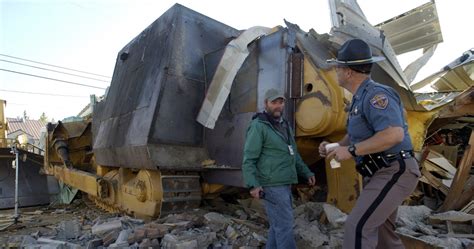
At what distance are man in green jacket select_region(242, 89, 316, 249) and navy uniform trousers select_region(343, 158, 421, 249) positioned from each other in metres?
0.84

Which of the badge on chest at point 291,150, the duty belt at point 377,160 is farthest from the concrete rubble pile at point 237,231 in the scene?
the duty belt at point 377,160

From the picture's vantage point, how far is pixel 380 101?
1.97m

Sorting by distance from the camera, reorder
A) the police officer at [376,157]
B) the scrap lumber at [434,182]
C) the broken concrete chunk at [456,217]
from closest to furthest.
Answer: the police officer at [376,157] < the broken concrete chunk at [456,217] < the scrap lumber at [434,182]

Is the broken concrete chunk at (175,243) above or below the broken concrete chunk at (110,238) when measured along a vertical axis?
above

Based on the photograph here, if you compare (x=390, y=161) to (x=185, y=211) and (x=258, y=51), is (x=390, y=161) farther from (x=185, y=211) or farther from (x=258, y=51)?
(x=185, y=211)

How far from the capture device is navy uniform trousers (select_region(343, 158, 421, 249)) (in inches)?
76.3

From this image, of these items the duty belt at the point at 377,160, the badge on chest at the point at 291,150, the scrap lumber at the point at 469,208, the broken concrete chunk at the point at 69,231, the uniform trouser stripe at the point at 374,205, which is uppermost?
the badge on chest at the point at 291,150

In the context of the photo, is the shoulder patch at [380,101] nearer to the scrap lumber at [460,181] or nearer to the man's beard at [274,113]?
the man's beard at [274,113]

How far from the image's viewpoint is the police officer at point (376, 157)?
191cm

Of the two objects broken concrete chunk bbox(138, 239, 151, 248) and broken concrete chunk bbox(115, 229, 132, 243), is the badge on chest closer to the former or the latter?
broken concrete chunk bbox(138, 239, 151, 248)

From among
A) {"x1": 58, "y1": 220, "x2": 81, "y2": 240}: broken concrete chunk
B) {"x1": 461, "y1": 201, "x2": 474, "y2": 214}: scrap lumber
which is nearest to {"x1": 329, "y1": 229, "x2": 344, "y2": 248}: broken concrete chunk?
{"x1": 461, "y1": 201, "x2": 474, "y2": 214}: scrap lumber

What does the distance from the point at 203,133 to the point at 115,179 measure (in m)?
2.04

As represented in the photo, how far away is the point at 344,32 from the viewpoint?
3.71 m

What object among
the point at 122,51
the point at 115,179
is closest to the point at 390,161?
the point at 115,179
